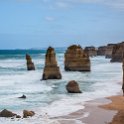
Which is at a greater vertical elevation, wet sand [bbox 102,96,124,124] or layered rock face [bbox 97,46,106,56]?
layered rock face [bbox 97,46,106,56]

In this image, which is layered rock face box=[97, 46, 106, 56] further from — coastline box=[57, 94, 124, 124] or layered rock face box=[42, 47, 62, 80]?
coastline box=[57, 94, 124, 124]

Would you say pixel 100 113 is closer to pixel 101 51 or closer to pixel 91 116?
pixel 91 116

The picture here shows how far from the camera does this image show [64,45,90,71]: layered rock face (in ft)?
238

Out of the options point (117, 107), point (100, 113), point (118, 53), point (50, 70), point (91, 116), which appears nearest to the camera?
point (91, 116)

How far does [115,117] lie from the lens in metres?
28.2

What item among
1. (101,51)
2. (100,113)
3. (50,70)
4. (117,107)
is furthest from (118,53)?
(100,113)

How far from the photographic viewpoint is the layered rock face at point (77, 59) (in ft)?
238

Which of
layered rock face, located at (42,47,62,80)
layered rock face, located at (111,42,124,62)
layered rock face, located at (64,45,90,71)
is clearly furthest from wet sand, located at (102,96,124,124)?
layered rock face, located at (111,42,124,62)

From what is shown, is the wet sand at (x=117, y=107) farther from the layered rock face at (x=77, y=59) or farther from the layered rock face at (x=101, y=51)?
the layered rock face at (x=101, y=51)

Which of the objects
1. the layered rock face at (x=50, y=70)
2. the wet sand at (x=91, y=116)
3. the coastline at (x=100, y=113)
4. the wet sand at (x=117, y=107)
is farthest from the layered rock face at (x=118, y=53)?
the wet sand at (x=91, y=116)

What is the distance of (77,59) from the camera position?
7262 cm

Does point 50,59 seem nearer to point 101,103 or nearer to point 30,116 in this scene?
point 101,103

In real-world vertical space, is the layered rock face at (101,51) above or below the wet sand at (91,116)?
above

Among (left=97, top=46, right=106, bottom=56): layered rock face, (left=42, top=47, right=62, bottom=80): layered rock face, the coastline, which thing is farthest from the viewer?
(left=97, top=46, right=106, bottom=56): layered rock face
